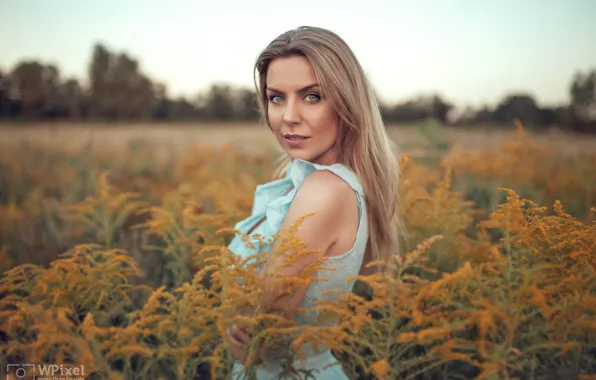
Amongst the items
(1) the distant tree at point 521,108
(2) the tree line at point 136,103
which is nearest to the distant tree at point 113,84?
(2) the tree line at point 136,103

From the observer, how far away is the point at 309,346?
199 cm

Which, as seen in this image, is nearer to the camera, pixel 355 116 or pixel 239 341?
pixel 239 341

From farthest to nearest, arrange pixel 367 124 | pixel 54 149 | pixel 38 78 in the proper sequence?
1. pixel 38 78
2. pixel 54 149
3. pixel 367 124

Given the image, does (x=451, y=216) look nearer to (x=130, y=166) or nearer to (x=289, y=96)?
(x=289, y=96)

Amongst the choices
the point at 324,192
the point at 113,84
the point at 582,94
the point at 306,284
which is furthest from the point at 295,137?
the point at 113,84

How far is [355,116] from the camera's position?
6.90ft

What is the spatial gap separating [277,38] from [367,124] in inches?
23.4

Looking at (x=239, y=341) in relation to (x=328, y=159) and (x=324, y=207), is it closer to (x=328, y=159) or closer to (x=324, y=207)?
(x=324, y=207)

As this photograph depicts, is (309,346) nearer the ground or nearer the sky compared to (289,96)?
nearer the ground

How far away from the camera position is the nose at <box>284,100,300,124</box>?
2.02m

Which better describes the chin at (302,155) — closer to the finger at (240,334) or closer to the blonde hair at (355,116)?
the blonde hair at (355,116)

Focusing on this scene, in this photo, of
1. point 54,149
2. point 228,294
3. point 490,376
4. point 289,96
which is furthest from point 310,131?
point 54,149

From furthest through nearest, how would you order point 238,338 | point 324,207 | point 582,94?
point 582,94 < point 324,207 < point 238,338

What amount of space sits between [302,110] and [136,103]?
30.1 meters
